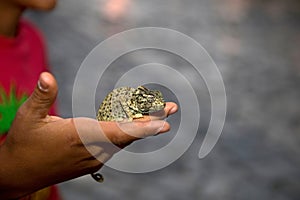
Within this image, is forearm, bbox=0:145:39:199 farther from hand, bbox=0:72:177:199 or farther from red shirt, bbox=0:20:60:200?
red shirt, bbox=0:20:60:200

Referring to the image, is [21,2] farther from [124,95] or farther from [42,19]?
[42,19]

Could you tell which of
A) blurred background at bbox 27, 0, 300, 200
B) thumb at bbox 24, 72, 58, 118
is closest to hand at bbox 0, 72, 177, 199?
thumb at bbox 24, 72, 58, 118

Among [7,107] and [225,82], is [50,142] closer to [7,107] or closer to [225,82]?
[7,107]

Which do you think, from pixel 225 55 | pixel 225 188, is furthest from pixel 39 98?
pixel 225 55

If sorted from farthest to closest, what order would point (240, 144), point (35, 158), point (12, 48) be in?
point (240, 144)
point (12, 48)
point (35, 158)

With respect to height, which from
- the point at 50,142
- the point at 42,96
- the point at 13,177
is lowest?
the point at 13,177

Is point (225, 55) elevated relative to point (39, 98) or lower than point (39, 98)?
lower

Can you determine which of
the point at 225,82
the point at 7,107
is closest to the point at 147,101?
the point at 7,107
